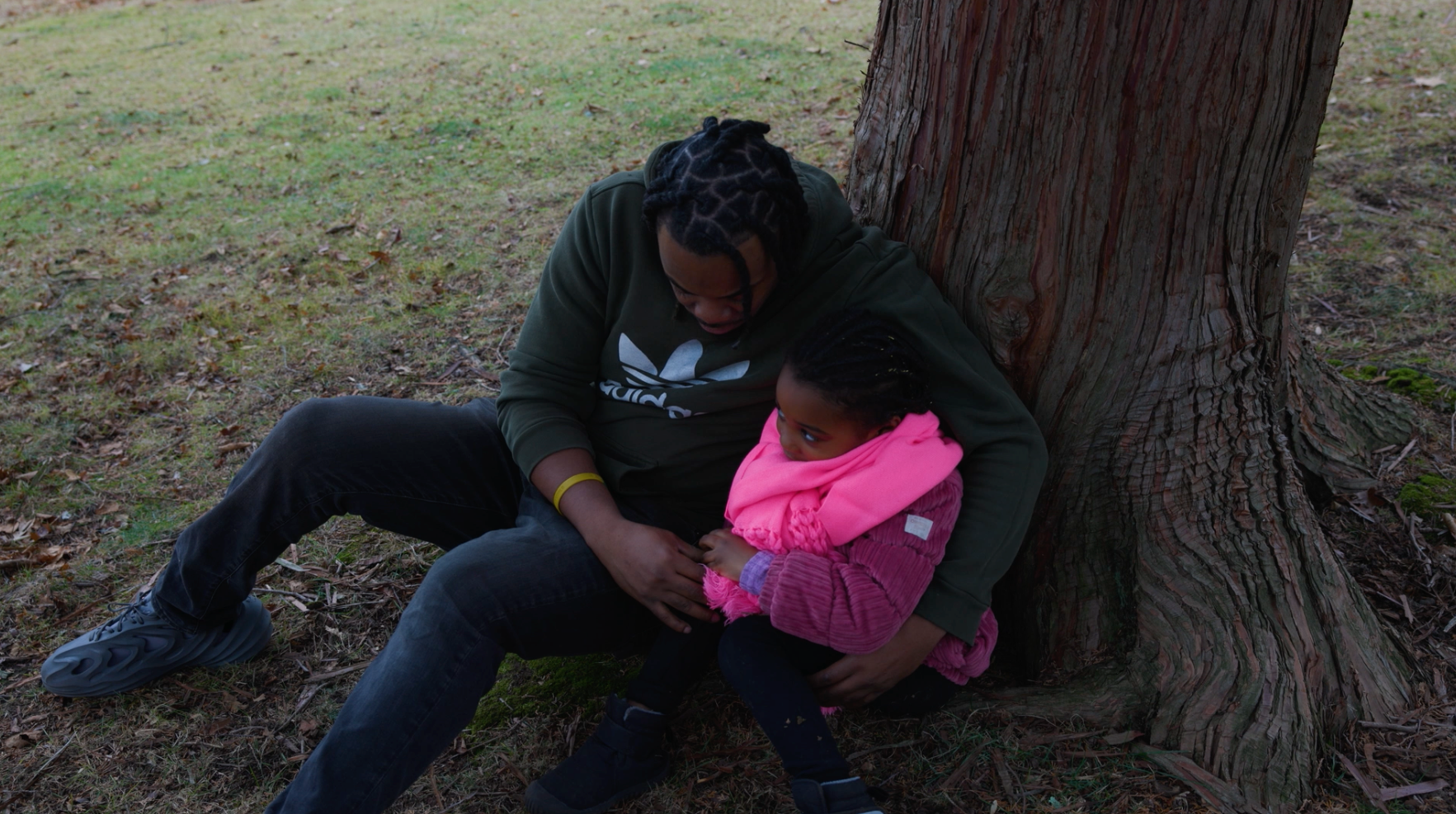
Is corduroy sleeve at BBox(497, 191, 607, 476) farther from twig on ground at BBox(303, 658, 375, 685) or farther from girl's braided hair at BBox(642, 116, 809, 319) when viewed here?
twig on ground at BBox(303, 658, 375, 685)

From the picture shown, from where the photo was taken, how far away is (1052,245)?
2221 millimetres

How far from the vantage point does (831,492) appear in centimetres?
210

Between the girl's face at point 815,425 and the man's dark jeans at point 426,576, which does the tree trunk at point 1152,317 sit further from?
the man's dark jeans at point 426,576

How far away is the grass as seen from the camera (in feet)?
8.13

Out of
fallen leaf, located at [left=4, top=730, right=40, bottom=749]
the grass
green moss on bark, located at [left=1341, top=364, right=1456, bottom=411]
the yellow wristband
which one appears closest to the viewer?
the yellow wristband

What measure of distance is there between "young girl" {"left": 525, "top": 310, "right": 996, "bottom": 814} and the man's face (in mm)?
171

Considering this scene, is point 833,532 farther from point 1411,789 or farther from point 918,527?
point 1411,789

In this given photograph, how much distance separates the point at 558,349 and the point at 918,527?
1022 millimetres

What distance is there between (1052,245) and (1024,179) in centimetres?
17

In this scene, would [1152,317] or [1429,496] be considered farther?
[1429,496]

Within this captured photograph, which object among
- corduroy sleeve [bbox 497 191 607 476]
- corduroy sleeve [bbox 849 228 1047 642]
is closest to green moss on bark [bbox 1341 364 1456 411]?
corduroy sleeve [bbox 849 228 1047 642]

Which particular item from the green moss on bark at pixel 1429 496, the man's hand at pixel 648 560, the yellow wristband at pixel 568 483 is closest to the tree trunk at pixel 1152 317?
the green moss on bark at pixel 1429 496

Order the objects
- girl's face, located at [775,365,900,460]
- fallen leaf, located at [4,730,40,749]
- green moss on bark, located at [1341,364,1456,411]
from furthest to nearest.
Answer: green moss on bark, located at [1341,364,1456,411] → fallen leaf, located at [4,730,40,749] → girl's face, located at [775,365,900,460]

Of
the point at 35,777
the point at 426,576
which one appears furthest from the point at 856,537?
the point at 35,777
